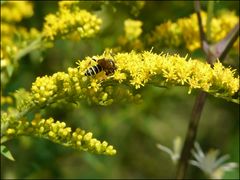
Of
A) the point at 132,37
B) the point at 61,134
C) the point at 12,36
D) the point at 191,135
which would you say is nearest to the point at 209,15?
the point at 132,37

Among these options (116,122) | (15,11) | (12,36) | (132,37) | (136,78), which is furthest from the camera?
(116,122)

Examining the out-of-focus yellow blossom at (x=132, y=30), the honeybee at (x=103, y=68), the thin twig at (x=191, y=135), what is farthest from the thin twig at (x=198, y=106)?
the honeybee at (x=103, y=68)

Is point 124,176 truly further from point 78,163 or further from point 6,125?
point 6,125

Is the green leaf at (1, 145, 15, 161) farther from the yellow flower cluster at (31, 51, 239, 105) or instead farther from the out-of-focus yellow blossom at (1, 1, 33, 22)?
the out-of-focus yellow blossom at (1, 1, 33, 22)

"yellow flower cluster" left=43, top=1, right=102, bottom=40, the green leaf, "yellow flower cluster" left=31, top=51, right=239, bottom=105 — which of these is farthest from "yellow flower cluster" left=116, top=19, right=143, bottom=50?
the green leaf

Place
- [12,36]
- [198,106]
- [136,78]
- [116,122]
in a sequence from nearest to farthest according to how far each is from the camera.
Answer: [136,78] → [198,106] → [12,36] → [116,122]

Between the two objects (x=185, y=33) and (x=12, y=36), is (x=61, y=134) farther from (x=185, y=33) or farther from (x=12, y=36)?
(x=12, y=36)

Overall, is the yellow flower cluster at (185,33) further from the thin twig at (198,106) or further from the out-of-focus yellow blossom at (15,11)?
the out-of-focus yellow blossom at (15,11)
